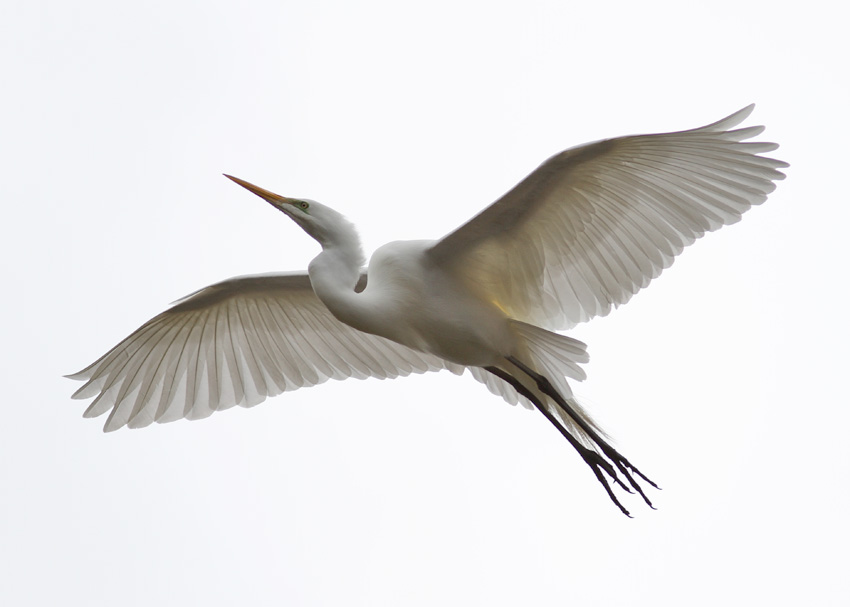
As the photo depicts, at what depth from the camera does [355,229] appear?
655 centimetres

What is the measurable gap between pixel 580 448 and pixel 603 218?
130cm

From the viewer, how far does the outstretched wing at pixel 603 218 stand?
6219 mm

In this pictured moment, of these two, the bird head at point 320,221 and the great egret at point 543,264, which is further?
the bird head at point 320,221

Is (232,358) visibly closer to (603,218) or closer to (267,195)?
(267,195)

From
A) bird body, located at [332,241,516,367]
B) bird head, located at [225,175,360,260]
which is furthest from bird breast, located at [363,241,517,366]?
bird head, located at [225,175,360,260]

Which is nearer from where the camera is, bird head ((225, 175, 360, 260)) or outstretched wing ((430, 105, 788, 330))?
outstretched wing ((430, 105, 788, 330))

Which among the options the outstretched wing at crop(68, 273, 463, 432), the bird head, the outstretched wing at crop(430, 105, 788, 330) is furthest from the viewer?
the outstretched wing at crop(68, 273, 463, 432)

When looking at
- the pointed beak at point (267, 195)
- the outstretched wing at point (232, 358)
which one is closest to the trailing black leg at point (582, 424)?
the outstretched wing at point (232, 358)

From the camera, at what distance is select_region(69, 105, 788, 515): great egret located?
20.5 ft

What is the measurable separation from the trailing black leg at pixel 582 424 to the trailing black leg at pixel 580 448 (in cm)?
5

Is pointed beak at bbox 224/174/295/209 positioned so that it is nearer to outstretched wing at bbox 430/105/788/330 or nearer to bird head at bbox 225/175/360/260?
bird head at bbox 225/175/360/260

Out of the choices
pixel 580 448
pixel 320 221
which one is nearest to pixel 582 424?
pixel 580 448

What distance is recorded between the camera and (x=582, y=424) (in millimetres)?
6754

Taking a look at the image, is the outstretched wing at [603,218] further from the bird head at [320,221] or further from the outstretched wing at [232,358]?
the outstretched wing at [232,358]
